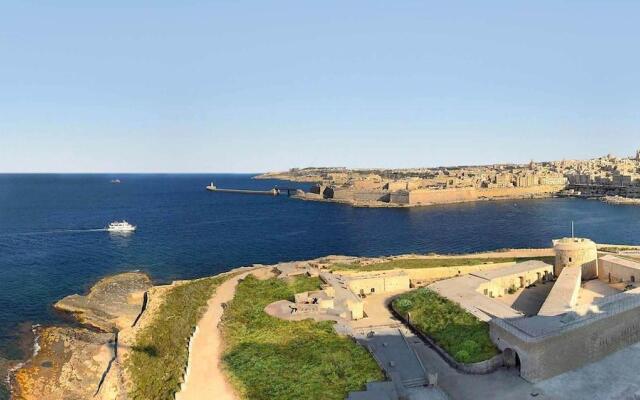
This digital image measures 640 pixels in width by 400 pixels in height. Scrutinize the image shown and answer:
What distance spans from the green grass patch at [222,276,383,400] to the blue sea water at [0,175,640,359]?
21.0 m

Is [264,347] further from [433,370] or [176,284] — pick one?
[176,284]

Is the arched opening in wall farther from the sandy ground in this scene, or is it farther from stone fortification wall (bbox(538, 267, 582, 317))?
the sandy ground

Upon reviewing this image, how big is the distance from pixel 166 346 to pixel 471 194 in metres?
132

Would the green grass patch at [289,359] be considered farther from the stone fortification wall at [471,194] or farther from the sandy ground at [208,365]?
the stone fortification wall at [471,194]

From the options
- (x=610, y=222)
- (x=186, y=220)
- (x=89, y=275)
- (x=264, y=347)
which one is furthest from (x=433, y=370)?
(x=186, y=220)

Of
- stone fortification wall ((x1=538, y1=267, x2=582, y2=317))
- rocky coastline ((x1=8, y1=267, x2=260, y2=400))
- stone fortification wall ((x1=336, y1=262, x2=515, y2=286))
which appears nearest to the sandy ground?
rocky coastline ((x1=8, y1=267, x2=260, y2=400))

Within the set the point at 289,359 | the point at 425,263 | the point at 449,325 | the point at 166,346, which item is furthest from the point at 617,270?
the point at 166,346

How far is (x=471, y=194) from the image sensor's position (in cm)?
14800

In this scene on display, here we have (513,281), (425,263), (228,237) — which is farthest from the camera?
(228,237)

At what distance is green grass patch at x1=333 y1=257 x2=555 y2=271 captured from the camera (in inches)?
1769

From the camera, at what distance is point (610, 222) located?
94688 millimetres

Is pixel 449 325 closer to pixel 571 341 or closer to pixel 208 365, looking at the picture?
pixel 571 341

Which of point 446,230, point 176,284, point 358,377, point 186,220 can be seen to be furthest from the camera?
point 186,220

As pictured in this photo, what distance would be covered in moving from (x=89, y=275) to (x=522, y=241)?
211 feet
